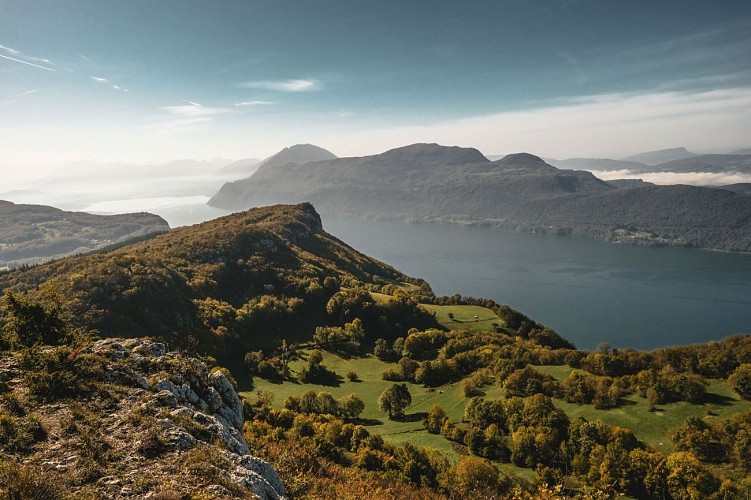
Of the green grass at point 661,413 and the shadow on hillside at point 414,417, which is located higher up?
the green grass at point 661,413

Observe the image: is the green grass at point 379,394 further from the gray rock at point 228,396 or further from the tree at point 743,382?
the gray rock at point 228,396

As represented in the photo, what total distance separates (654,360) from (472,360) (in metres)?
35.8

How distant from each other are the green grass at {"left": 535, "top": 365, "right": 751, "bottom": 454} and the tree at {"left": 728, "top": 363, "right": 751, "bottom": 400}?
1105 mm

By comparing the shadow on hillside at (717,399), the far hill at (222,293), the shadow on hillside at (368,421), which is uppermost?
the far hill at (222,293)

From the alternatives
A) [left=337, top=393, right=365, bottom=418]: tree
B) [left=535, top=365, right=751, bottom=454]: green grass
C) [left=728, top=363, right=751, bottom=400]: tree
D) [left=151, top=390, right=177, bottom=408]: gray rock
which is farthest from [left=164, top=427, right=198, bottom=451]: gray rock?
[left=728, top=363, right=751, bottom=400]: tree

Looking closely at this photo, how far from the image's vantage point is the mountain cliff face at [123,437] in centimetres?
1416

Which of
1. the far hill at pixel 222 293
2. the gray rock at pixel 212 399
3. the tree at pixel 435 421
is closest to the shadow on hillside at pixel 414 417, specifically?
the tree at pixel 435 421

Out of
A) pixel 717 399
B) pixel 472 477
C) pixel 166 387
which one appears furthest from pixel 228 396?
pixel 717 399

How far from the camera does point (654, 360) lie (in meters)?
78.0

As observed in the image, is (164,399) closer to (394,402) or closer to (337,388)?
(394,402)

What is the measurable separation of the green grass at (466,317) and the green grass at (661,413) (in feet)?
180

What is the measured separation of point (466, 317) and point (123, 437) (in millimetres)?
119119

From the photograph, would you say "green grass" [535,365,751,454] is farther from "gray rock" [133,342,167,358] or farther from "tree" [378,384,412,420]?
"gray rock" [133,342,167,358]

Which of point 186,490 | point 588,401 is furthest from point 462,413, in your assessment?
point 186,490
